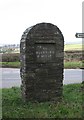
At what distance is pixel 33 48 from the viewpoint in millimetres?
10258

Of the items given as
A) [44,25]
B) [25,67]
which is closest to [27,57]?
[25,67]

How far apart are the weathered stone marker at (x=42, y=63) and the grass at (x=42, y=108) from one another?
0.38 m

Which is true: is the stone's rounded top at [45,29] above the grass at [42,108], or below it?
above

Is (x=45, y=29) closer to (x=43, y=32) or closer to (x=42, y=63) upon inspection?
(x=43, y=32)

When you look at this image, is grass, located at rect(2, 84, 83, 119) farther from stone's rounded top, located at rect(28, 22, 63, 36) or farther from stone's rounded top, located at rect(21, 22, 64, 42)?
stone's rounded top, located at rect(28, 22, 63, 36)

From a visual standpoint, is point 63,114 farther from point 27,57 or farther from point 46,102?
point 27,57

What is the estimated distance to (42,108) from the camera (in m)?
9.34

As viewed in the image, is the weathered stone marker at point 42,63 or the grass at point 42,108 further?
the weathered stone marker at point 42,63

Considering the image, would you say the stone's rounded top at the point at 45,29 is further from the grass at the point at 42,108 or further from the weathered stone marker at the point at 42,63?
the grass at the point at 42,108

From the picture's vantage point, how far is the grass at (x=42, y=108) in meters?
8.52

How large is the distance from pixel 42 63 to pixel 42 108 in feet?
5.24

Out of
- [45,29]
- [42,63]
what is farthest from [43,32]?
[42,63]

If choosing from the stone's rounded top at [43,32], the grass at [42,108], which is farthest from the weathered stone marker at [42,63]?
the grass at [42,108]

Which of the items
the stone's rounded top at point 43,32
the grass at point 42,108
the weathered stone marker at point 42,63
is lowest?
the grass at point 42,108
